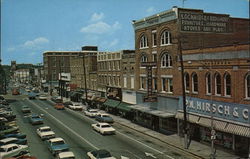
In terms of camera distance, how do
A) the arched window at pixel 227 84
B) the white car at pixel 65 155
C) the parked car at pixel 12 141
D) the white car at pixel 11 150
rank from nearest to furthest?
the white car at pixel 65 155 → the white car at pixel 11 150 → the arched window at pixel 227 84 → the parked car at pixel 12 141

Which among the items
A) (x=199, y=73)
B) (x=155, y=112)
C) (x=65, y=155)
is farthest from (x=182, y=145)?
(x=65, y=155)

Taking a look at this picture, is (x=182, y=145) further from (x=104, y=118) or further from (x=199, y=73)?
(x=104, y=118)

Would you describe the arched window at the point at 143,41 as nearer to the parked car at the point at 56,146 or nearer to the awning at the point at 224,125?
the awning at the point at 224,125

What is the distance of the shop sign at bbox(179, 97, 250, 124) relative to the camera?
24.7 metres

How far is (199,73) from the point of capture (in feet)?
99.5

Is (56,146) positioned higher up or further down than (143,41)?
further down

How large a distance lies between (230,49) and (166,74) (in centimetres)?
1190

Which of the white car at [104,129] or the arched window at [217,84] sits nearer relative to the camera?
the arched window at [217,84]

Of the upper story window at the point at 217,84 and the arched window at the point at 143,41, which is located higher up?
the arched window at the point at 143,41

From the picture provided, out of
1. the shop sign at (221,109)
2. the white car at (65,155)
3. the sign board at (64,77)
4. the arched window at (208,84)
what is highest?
the sign board at (64,77)

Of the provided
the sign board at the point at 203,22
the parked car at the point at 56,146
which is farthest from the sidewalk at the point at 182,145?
the sign board at the point at 203,22

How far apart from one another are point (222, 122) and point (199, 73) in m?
6.03

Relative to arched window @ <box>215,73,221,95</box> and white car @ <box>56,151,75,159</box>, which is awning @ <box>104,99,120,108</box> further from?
white car @ <box>56,151,75,159</box>

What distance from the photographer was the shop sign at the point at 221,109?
24719 mm
